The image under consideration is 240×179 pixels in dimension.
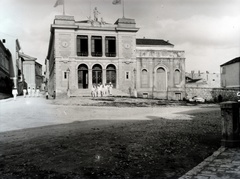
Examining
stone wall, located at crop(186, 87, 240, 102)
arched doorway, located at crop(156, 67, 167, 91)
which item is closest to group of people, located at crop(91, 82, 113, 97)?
arched doorway, located at crop(156, 67, 167, 91)

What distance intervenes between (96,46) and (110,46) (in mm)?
1976

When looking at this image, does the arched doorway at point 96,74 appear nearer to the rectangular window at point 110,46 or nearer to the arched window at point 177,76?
the rectangular window at point 110,46

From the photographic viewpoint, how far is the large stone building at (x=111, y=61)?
121ft

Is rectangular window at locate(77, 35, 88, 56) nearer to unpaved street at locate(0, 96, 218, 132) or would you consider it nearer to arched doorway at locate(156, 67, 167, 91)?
arched doorway at locate(156, 67, 167, 91)

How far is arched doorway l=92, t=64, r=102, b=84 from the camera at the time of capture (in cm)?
3825

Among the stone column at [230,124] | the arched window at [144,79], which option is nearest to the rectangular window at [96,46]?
the arched window at [144,79]

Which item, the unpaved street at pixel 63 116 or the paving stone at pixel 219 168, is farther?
the unpaved street at pixel 63 116

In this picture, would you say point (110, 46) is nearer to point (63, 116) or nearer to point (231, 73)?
point (231, 73)

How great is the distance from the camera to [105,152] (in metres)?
6.78

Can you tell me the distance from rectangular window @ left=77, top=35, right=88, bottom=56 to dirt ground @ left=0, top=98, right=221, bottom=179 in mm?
28653

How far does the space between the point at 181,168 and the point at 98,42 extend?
112 feet

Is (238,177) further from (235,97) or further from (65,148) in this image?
(235,97)

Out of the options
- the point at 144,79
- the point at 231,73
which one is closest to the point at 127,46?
the point at 144,79

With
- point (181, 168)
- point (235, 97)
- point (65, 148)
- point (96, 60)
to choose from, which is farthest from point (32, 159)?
point (235, 97)
